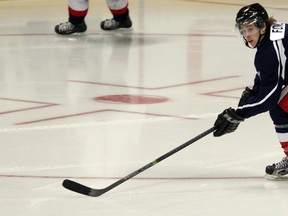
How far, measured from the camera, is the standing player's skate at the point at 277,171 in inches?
168

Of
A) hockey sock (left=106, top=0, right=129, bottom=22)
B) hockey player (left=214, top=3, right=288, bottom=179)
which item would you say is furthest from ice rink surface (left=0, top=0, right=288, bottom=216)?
hockey player (left=214, top=3, right=288, bottom=179)

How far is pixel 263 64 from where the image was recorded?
13.2 feet

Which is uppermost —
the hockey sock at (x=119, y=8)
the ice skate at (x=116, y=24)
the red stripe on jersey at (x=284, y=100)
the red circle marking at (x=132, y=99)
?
the red stripe on jersey at (x=284, y=100)

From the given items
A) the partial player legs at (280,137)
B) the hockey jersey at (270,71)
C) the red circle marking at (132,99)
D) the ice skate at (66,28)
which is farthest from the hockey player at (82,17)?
the hockey jersey at (270,71)

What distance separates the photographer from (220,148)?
482cm

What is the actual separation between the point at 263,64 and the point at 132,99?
82.1 inches

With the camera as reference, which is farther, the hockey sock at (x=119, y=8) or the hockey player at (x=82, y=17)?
the hockey sock at (x=119, y=8)

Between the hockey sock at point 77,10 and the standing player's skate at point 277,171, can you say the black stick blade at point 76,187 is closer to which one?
the standing player's skate at point 277,171

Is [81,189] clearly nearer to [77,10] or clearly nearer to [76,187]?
[76,187]

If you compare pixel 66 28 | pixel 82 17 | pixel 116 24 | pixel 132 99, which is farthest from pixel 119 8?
pixel 132 99

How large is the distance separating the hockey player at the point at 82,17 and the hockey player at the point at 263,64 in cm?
461

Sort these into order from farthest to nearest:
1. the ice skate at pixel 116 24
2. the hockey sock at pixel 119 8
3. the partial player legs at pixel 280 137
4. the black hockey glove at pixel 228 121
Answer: the ice skate at pixel 116 24, the hockey sock at pixel 119 8, the partial player legs at pixel 280 137, the black hockey glove at pixel 228 121

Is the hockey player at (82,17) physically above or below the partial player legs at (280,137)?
below

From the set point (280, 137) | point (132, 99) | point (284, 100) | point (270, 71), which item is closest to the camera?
point (270, 71)
